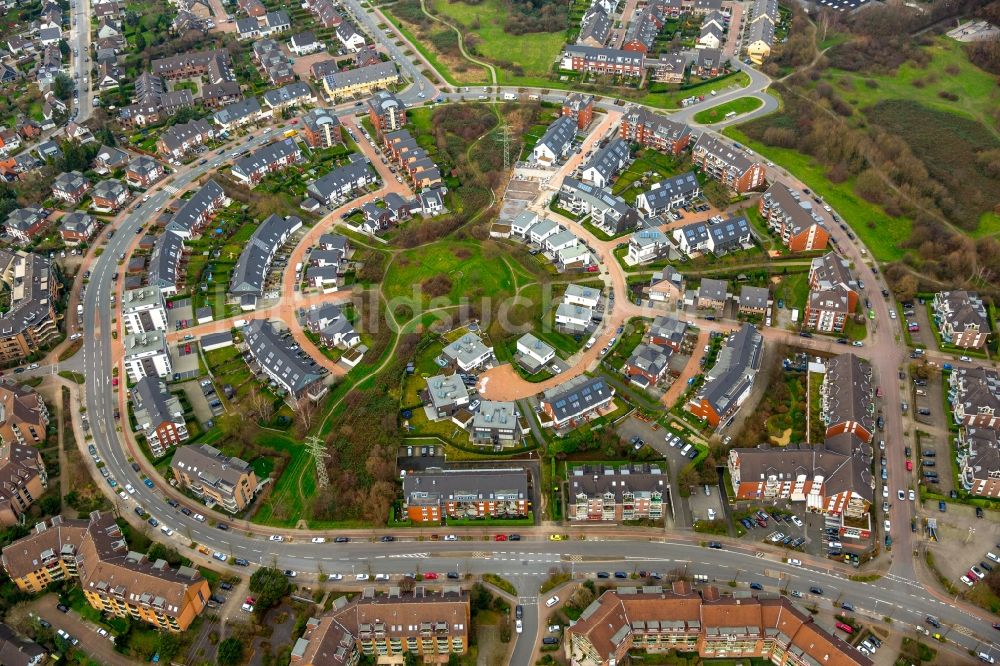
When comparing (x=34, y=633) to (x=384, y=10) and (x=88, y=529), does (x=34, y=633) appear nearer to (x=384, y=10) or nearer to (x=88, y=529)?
(x=88, y=529)

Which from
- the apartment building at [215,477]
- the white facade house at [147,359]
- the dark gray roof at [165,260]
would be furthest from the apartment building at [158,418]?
the dark gray roof at [165,260]

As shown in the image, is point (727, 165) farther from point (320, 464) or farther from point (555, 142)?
point (320, 464)

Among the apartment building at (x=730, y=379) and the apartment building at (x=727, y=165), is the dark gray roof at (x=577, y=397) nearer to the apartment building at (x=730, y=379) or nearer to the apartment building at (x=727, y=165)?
the apartment building at (x=730, y=379)

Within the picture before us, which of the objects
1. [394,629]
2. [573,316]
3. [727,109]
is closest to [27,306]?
[394,629]

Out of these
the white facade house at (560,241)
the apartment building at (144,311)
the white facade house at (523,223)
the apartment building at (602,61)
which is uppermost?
the apartment building at (602,61)

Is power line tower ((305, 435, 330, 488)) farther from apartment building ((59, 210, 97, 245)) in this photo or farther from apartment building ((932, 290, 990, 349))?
apartment building ((932, 290, 990, 349))

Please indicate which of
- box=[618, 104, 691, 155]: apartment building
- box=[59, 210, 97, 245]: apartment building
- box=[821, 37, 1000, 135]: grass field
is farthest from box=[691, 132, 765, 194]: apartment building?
box=[59, 210, 97, 245]: apartment building

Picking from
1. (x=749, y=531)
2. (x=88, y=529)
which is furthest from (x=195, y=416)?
(x=749, y=531)
